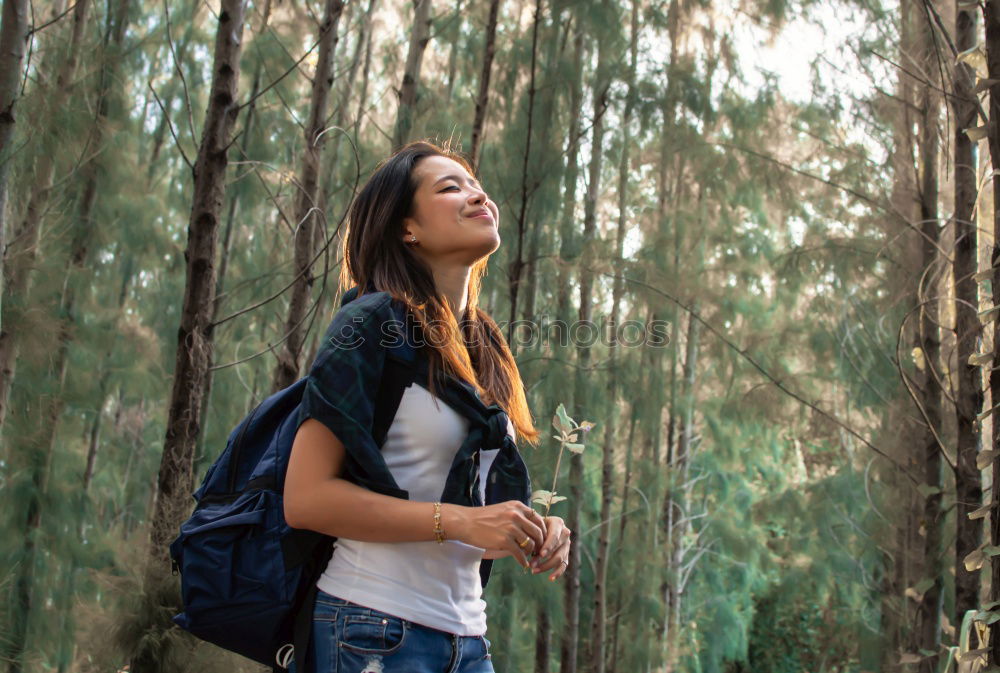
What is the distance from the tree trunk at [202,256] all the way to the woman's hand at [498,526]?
4.41 ft

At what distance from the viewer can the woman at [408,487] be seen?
116cm

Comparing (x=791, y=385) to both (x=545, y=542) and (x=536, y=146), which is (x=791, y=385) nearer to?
(x=536, y=146)

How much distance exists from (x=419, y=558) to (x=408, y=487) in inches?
3.7

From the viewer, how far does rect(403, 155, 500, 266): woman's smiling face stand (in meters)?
1.45

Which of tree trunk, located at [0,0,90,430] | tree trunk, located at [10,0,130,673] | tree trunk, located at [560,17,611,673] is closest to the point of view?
tree trunk, located at [0,0,90,430]

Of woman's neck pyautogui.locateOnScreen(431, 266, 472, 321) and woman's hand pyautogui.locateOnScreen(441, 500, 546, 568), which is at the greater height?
woman's neck pyautogui.locateOnScreen(431, 266, 472, 321)

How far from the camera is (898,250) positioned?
4605 millimetres

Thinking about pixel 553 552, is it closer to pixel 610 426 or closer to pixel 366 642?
pixel 366 642

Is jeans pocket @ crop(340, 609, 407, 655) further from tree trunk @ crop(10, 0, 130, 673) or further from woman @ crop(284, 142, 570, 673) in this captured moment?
tree trunk @ crop(10, 0, 130, 673)

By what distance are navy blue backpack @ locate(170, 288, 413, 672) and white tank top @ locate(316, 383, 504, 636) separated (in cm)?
3

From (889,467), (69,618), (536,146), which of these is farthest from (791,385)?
(69,618)

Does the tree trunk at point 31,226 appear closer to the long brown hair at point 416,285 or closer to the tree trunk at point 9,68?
the tree trunk at point 9,68

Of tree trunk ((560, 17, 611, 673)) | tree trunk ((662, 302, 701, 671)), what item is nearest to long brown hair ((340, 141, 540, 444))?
tree trunk ((560, 17, 611, 673))

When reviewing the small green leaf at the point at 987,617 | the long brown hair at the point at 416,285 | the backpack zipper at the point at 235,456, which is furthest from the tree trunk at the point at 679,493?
the backpack zipper at the point at 235,456
